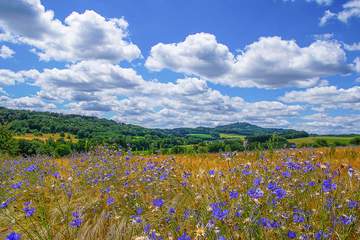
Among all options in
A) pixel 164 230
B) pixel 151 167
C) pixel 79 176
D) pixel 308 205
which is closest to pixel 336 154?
pixel 151 167

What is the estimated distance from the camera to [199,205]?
4297 millimetres

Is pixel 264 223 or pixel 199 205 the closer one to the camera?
pixel 264 223

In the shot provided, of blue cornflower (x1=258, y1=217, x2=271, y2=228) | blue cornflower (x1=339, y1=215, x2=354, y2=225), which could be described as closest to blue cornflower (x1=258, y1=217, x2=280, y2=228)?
blue cornflower (x1=258, y1=217, x2=271, y2=228)

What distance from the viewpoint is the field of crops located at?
10.00 ft

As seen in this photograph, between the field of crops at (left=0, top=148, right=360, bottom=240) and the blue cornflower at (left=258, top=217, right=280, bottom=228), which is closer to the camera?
the blue cornflower at (left=258, top=217, right=280, bottom=228)

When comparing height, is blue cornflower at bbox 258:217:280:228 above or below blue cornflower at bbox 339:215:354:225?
below

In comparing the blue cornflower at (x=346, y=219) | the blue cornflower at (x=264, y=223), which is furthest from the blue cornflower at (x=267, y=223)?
the blue cornflower at (x=346, y=219)

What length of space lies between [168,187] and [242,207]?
106 inches

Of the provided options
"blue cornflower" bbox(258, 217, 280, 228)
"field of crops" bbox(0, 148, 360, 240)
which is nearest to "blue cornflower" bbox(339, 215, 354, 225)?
"field of crops" bbox(0, 148, 360, 240)

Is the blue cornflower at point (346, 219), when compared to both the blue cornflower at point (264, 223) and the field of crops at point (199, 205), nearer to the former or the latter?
the field of crops at point (199, 205)

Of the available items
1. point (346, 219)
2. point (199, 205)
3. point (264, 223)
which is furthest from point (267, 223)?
point (199, 205)

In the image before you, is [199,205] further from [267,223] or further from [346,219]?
[346,219]

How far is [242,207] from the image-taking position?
133 inches

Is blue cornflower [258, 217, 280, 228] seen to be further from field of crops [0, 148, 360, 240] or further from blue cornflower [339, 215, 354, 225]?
blue cornflower [339, 215, 354, 225]
